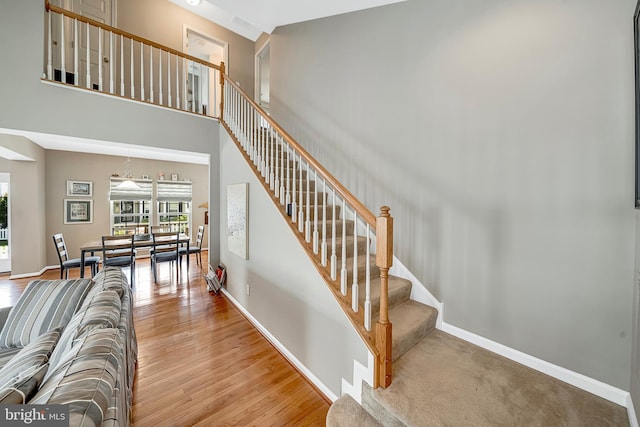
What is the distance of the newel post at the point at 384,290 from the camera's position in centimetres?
153

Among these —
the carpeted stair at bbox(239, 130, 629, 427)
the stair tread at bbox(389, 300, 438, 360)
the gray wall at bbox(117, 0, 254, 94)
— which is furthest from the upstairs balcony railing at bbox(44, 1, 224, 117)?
the stair tread at bbox(389, 300, 438, 360)

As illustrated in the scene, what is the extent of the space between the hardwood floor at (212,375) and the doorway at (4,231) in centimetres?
385

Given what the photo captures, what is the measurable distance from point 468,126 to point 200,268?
17.8 ft

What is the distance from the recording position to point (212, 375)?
2.15 m

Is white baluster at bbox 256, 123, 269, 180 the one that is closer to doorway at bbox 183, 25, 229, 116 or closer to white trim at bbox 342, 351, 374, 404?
white trim at bbox 342, 351, 374, 404

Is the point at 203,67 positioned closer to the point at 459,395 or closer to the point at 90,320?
the point at 90,320

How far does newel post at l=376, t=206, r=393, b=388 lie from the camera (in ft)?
5.03

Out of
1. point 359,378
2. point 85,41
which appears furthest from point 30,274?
point 359,378

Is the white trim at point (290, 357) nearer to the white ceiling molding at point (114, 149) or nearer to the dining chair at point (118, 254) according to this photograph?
the dining chair at point (118, 254)

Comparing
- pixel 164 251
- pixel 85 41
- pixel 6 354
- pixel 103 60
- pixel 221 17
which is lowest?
pixel 6 354

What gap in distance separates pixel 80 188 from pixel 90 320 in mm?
5915

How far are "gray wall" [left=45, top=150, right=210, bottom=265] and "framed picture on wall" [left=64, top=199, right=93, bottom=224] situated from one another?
0.22 ft

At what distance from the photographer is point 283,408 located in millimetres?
1846

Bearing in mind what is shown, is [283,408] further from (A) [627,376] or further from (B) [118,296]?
(A) [627,376]
